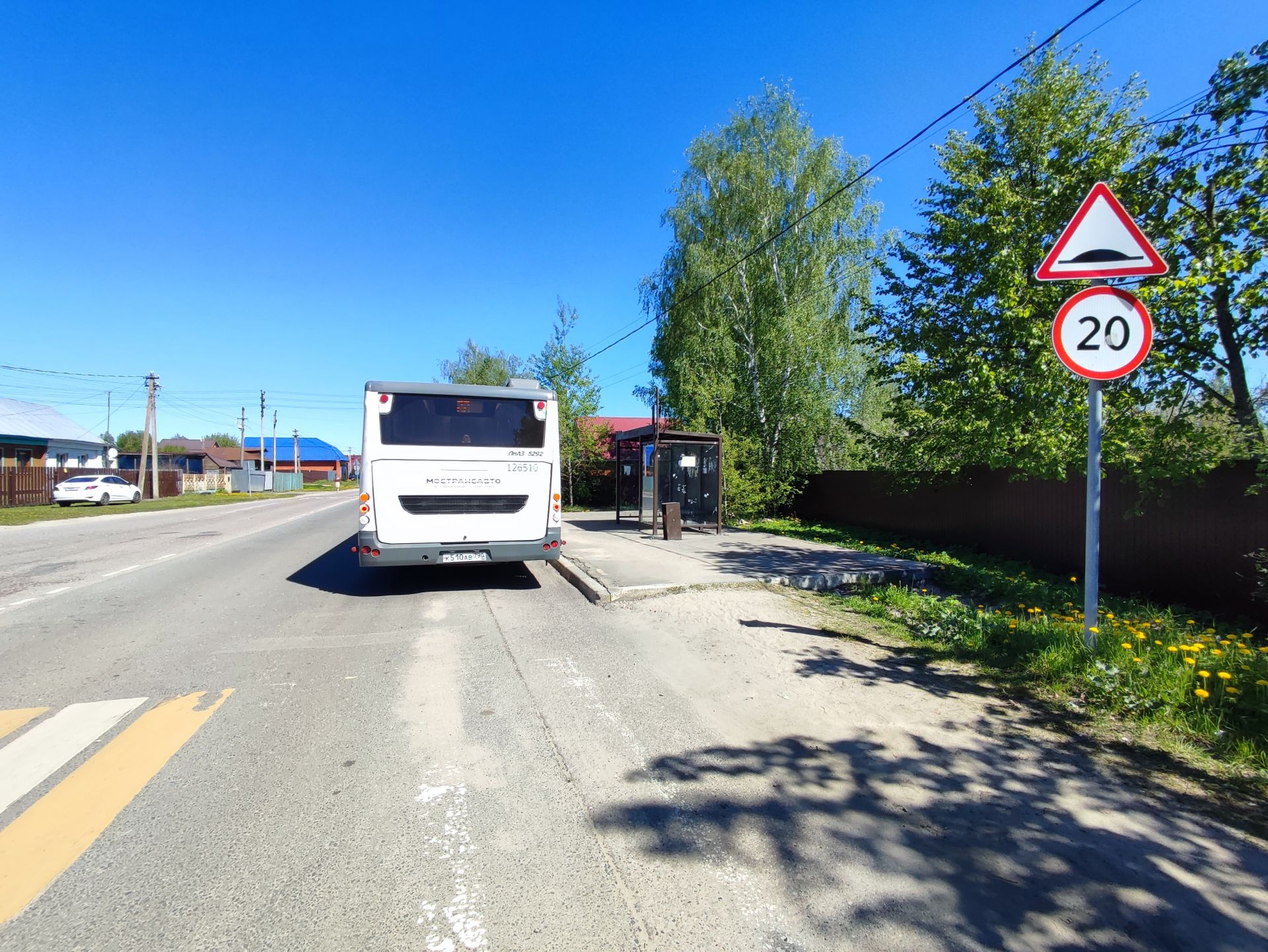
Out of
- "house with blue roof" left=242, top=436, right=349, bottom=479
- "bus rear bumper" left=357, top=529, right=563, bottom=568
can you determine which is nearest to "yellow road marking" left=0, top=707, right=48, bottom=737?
"bus rear bumper" left=357, top=529, right=563, bottom=568

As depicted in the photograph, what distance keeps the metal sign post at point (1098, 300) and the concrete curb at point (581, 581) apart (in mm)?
4869

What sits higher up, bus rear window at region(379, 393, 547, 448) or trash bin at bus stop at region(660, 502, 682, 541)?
bus rear window at region(379, 393, 547, 448)

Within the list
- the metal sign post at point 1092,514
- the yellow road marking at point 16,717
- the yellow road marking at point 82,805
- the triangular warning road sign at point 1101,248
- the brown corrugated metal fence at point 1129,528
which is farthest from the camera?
the brown corrugated metal fence at point 1129,528

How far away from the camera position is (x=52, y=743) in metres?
3.86

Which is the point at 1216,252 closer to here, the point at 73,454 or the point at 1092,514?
the point at 1092,514

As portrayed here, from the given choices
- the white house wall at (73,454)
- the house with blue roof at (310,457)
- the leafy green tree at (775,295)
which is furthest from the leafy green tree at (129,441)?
the leafy green tree at (775,295)

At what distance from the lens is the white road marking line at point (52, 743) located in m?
3.39

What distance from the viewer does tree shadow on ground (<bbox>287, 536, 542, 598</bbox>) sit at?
877 centimetres

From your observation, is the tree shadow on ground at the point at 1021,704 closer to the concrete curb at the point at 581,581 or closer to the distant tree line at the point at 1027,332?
the concrete curb at the point at 581,581

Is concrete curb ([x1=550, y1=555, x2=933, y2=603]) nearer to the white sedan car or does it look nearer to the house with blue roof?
the white sedan car

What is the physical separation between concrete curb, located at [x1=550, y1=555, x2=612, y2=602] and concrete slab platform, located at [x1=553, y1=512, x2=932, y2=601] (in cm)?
1

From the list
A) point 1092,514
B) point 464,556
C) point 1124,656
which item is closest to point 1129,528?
point 1092,514

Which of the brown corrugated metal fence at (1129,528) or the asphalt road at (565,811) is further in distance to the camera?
the brown corrugated metal fence at (1129,528)

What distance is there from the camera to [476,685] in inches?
192
